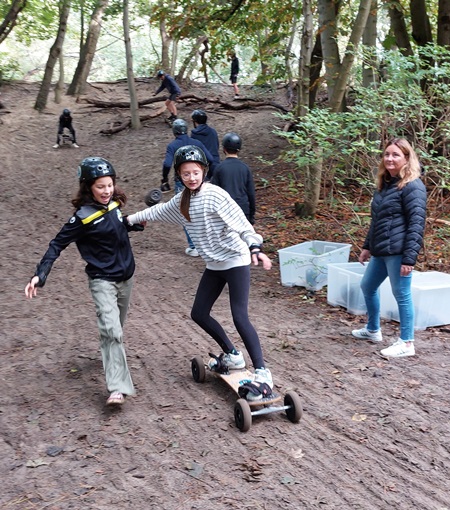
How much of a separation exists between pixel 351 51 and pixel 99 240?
230 inches

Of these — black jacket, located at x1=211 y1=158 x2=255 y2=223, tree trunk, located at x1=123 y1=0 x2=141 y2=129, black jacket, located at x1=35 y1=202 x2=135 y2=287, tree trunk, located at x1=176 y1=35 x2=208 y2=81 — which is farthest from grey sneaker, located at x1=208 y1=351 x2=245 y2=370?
tree trunk, located at x1=176 y1=35 x2=208 y2=81

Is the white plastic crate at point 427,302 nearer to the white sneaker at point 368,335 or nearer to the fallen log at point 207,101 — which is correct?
the white sneaker at point 368,335

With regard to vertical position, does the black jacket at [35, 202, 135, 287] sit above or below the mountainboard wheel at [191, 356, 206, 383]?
above

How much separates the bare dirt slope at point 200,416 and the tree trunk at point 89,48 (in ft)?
53.4

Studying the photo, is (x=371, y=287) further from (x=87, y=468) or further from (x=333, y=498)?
(x=87, y=468)

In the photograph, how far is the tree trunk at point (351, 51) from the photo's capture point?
877 cm

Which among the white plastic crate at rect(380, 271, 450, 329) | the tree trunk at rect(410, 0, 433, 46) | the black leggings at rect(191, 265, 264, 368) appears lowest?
the white plastic crate at rect(380, 271, 450, 329)

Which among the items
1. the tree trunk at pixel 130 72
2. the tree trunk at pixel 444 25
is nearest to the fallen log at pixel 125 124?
the tree trunk at pixel 130 72

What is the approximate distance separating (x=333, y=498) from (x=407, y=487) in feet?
1.63

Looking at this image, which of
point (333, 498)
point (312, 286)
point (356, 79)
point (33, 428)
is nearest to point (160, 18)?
point (356, 79)

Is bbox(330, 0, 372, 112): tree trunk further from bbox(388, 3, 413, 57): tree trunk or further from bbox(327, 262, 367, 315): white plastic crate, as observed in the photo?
bbox(388, 3, 413, 57): tree trunk

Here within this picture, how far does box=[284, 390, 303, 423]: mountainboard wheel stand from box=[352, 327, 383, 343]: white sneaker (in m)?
1.88

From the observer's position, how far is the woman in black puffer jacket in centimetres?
507

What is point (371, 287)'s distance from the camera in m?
5.61
